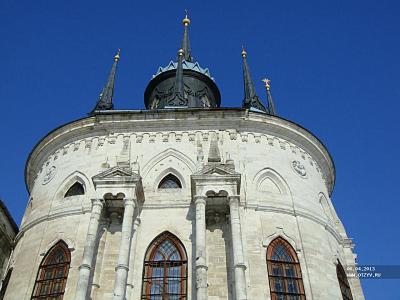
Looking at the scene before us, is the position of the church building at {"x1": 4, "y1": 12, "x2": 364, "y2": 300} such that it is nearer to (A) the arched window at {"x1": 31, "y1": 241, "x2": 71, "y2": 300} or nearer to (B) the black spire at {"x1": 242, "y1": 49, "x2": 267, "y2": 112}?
(A) the arched window at {"x1": 31, "y1": 241, "x2": 71, "y2": 300}

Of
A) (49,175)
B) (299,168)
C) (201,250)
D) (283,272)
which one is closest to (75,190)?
(49,175)

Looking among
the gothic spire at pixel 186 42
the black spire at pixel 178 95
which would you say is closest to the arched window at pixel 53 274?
the black spire at pixel 178 95

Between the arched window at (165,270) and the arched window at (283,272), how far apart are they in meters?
3.14

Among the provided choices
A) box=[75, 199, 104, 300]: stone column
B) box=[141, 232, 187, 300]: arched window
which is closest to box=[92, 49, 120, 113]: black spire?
box=[75, 199, 104, 300]: stone column

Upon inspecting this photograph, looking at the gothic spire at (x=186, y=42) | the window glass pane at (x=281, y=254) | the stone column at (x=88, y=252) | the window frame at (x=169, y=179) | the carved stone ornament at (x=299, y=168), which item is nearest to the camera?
the stone column at (x=88, y=252)

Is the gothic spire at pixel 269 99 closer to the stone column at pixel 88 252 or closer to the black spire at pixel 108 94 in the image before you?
the black spire at pixel 108 94

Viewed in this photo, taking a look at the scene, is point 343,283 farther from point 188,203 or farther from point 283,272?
point 188,203

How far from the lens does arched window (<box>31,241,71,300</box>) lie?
1575 centimetres

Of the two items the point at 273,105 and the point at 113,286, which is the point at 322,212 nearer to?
the point at 113,286

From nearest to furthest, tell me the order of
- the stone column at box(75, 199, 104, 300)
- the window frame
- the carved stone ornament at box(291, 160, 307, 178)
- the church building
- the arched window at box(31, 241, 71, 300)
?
the stone column at box(75, 199, 104, 300), the church building, the arched window at box(31, 241, 71, 300), the window frame, the carved stone ornament at box(291, 160, 307, 178)

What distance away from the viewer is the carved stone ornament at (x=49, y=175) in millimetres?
19669

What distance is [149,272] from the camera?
15.6 metres

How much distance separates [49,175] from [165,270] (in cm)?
768

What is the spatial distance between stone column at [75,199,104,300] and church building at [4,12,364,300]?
0.13ft
